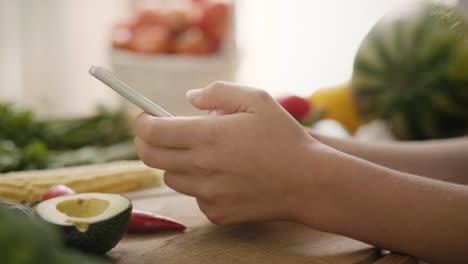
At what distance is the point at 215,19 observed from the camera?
243cm

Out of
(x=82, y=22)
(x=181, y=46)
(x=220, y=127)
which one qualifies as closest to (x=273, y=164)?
(x=220, y=127)

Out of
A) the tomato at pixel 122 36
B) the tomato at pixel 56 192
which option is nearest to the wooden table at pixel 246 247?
the tomato at pixel 56 192

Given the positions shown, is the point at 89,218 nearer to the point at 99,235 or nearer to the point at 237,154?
the point at 99,235

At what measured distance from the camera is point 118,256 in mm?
796

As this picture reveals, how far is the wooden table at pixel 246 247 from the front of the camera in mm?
789

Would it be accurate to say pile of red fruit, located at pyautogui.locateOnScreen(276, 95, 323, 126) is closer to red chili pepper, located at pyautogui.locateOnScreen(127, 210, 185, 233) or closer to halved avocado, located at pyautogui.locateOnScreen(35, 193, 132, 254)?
red chili pepper, located at pyautogui.locateOnScreen(127, 210, 185, 233)

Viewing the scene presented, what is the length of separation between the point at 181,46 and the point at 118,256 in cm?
164

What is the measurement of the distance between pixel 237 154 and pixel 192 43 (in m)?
1.62

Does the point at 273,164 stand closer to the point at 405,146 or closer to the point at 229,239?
the point at 229,239

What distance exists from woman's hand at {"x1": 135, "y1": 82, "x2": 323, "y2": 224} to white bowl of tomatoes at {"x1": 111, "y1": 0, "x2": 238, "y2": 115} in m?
1.37

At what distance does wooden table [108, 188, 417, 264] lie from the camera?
0.79 m

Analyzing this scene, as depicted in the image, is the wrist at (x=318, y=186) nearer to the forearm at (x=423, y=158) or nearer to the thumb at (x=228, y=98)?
the thumb at (x=228, y=98)

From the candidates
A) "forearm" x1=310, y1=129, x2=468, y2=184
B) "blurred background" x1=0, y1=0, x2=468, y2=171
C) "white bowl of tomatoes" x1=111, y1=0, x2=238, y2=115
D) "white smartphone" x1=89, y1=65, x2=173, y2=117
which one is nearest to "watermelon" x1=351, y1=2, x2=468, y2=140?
"blurred background" x1=0, y1=0, x2=468, y2=171

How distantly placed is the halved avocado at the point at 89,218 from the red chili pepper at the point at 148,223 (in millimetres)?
111
